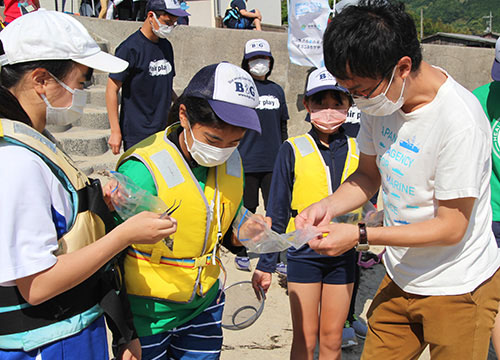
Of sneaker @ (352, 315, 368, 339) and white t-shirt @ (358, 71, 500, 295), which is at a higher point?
white t-shirt @ (358, 71, 500, 295)

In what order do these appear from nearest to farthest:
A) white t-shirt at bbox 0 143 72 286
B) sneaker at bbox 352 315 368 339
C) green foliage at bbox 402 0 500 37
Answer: white t-shirt at bbox 0 143 72 286
sneaker at bbox 352 315 368 339
green foliage at bbox 402 0 500 37

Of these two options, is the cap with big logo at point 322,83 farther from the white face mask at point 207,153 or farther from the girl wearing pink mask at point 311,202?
the white face mask at point 207,153

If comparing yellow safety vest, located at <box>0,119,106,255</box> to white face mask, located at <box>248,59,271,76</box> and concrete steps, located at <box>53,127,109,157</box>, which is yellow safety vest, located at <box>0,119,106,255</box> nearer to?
white face mask, located at <box>248,59,271,76</box>

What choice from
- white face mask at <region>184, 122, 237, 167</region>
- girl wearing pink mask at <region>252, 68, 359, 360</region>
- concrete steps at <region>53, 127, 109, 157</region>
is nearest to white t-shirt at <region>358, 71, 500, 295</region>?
girl wearing pink mask at <region>252, 68, 359, 360</region>

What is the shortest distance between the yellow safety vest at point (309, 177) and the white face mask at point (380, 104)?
2.91 ft

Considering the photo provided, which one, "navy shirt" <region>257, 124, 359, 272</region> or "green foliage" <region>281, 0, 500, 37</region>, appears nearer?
"navy shirt" <region>257, 124, 359, 272</region>

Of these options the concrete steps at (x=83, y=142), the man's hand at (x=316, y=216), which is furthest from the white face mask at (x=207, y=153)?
the concrete steps at (x=83, y=142)

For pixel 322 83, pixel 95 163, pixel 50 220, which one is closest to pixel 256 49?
pixel 322 83

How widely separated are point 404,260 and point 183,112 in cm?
123

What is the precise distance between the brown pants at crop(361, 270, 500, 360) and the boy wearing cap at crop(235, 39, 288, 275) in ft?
8.49

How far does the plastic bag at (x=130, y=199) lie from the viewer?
176 cm

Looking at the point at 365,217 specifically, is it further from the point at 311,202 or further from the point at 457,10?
the point at 457,10

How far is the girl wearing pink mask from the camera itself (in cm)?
269

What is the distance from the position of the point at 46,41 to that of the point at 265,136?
3476 mm
